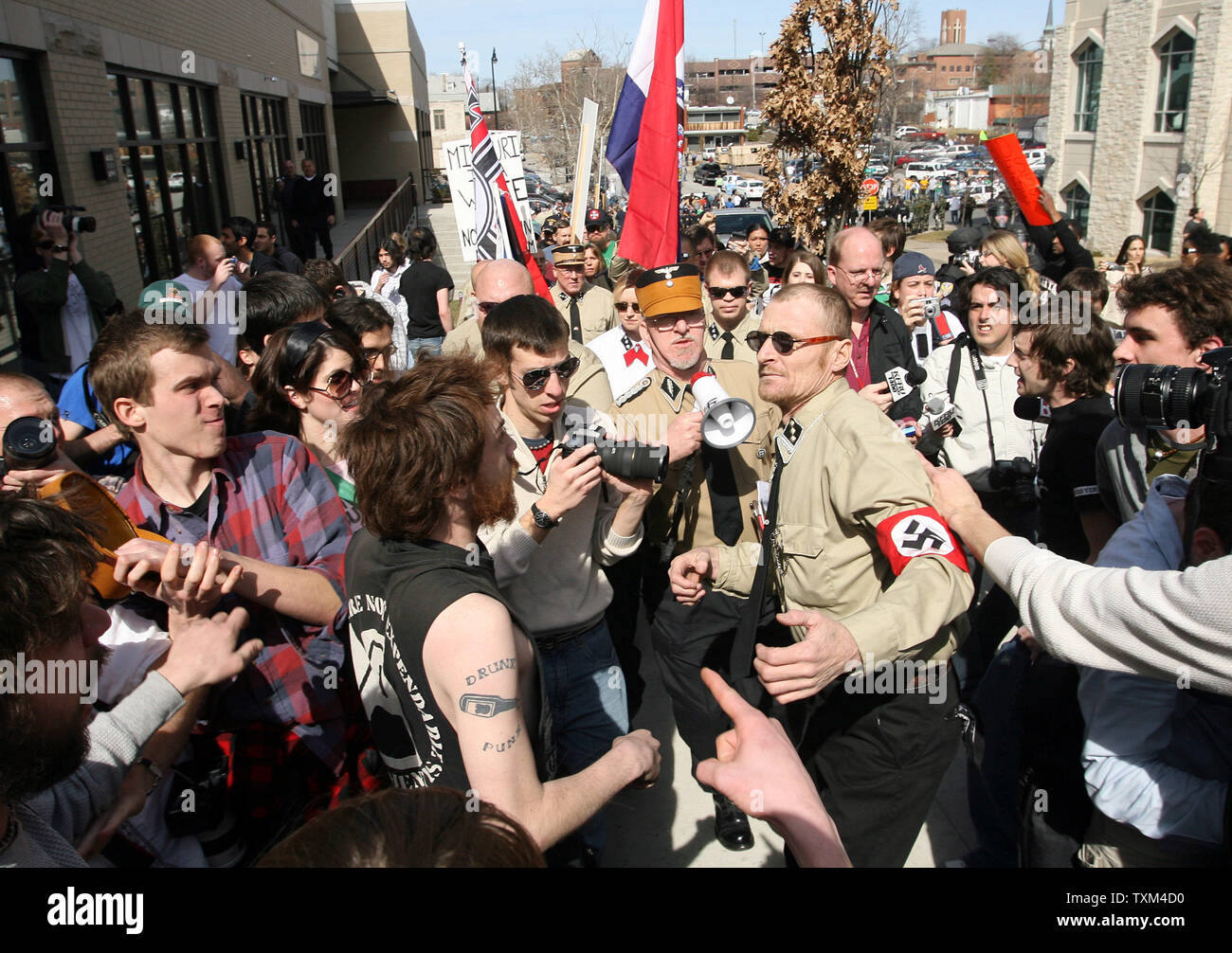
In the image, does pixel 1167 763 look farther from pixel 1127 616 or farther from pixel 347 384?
pixel 347 384

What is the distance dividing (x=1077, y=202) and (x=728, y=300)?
28.5 metres

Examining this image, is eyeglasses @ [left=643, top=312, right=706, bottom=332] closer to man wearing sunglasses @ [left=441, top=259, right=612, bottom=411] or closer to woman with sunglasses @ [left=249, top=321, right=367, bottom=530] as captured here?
man wearing sunglasses @ [left=441, top=259, right=612, bottom=411]

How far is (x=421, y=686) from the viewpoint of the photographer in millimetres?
1656

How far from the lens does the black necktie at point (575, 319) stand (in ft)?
20.8

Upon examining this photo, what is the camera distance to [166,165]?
11.2 m

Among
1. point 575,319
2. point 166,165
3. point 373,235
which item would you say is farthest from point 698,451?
point 373,235

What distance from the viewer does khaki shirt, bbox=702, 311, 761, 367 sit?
15.5 ft

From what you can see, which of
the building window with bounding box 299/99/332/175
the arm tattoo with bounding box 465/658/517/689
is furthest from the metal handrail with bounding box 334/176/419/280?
the arm tattoo with bounding box 465/658/517/689

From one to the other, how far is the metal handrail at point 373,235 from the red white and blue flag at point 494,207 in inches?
90.7

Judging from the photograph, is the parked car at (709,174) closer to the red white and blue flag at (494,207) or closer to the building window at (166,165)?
the building window at (166,165)

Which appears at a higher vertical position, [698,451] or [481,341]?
[481,341]

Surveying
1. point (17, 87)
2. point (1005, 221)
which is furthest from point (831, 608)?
point (1005, 221)

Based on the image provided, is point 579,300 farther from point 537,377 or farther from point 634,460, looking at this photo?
point 634,460

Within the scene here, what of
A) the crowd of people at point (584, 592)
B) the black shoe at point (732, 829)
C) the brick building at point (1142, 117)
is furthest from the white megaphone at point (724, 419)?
the brick building at point (1142, 117)
